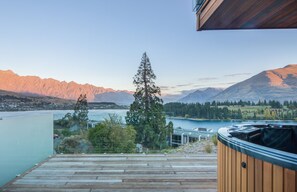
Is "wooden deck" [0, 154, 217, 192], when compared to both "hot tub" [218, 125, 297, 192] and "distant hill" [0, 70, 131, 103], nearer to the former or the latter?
"hot tub" [218, 125, 297, 192]

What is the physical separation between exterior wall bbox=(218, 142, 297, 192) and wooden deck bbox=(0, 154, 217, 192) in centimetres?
108

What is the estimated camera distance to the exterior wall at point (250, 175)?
4.93 feet

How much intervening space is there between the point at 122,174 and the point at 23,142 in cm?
157

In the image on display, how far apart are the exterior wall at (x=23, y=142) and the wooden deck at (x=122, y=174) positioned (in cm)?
15

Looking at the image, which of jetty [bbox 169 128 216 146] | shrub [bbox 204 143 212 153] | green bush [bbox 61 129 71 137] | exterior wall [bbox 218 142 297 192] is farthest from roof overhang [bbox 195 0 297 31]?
green bush [bbox 61 129 71 137]

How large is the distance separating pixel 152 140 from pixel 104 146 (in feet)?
3.23

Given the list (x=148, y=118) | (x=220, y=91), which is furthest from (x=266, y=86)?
(x=148, y=118)

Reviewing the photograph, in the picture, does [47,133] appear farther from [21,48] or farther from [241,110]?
[241,110]

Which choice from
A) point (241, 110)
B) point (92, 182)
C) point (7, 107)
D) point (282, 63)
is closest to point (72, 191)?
point (92, 182)

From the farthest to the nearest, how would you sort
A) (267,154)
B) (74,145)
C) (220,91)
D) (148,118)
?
(220,91)
(148,118)
(74,145)
(267,154)

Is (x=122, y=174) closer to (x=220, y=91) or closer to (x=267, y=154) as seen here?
(x=267, y=154)

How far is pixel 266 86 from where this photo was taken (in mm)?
5832

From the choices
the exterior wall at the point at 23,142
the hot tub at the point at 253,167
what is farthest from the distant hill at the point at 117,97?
the hot tub at the point at 253,167

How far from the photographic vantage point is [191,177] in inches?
153
